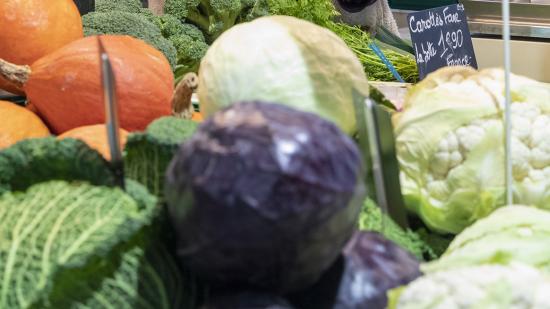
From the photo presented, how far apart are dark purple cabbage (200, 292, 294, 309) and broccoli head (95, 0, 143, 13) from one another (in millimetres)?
1885

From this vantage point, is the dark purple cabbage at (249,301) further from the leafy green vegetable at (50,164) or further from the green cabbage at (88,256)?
the leafy green vegetable at (50,164)

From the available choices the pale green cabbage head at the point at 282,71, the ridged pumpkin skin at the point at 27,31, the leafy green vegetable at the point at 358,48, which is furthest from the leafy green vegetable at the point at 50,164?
the leafy green vegetable at the point at 358,48

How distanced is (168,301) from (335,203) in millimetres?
207

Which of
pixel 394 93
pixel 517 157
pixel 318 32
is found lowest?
pixel 394 93

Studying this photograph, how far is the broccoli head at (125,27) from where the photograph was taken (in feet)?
5.84

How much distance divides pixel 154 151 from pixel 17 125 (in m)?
0.52

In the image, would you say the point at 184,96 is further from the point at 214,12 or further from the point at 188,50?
the point at 214,12

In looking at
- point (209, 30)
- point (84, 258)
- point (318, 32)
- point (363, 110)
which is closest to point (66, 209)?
point (84, 258)

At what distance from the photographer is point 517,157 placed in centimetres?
103

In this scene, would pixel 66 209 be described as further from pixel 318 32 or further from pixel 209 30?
pixel 209 30

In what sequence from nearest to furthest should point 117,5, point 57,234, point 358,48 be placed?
point 57,234, point 117,5, point 358,48

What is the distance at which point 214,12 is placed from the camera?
2633 millimetres

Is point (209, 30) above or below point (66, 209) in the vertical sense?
below

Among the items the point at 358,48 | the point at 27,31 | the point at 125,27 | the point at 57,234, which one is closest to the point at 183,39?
the point at 125,27
